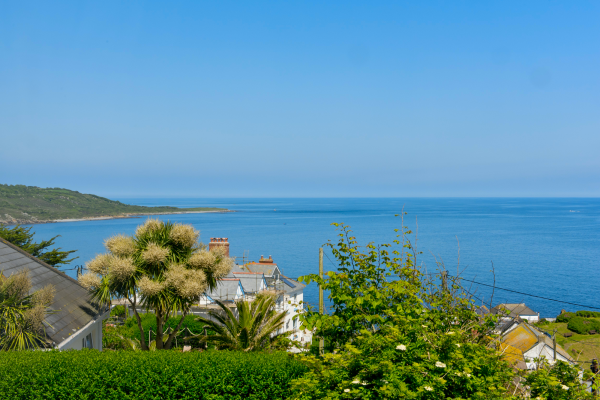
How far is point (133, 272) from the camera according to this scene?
42.5 ft

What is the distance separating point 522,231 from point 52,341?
467ft

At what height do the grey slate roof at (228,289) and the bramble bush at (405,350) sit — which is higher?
the bramble bush at (405,350)

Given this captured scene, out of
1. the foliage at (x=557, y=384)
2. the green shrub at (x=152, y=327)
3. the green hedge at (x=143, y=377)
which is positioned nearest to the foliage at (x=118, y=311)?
the green shrub at (x=152, y=327)

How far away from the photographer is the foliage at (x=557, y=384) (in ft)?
16.8

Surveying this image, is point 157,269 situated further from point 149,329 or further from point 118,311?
point 118,311

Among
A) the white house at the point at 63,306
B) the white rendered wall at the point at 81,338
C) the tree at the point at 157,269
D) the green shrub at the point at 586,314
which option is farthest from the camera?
the green shrub at the point at 586,314

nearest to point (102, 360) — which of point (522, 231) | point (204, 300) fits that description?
point (204, 300)

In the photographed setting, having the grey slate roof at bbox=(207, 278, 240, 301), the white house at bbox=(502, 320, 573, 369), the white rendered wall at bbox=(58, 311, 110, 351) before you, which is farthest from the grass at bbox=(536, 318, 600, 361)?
the white rendered wall at bbox=(58, 311, 110, 351)

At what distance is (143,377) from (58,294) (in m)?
5.75

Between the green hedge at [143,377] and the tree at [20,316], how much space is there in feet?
2.70

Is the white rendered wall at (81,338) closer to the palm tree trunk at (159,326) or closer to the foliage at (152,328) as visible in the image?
the palm tree trunk at (159,326)

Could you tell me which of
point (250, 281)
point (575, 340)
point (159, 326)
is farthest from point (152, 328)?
point (575, 340)

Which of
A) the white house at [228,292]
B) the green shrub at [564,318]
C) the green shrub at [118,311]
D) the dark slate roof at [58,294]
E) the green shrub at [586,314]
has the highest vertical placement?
the dark slate roof at [58,294]

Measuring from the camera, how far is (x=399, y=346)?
5355 mm
